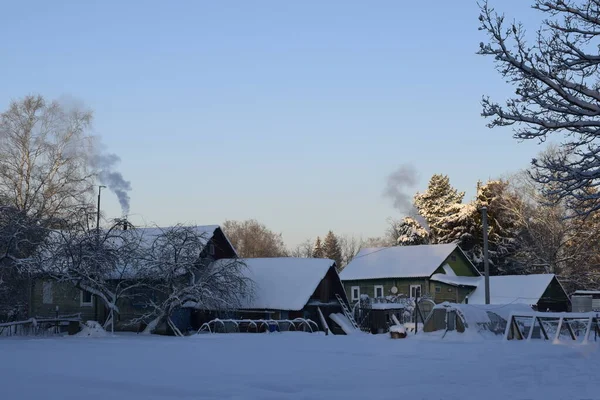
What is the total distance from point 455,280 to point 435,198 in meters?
28.1

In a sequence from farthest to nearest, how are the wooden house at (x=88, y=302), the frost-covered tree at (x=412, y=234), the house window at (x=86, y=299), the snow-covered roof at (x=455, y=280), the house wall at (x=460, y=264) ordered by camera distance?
the frost-covered tree at (x=412, y=234)
the house wall at (x=460, y=264)
the snow-covered roof at (x=455, y=280)
the house window at (x=86, y=299)
the wooden house at (x=88, y=302)

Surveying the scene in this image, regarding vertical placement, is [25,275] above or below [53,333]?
above

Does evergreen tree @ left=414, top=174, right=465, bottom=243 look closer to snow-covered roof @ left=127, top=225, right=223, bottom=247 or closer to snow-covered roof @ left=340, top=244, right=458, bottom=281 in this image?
snow-covered roof @ left=340, top=244, right=458, bottom=281

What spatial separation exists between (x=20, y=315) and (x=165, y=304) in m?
12.7

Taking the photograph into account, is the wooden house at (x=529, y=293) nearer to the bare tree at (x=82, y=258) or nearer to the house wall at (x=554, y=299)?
the house wall at (x=554, y=299)

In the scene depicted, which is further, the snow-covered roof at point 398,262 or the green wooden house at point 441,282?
the snow-covered roof at point 398,262

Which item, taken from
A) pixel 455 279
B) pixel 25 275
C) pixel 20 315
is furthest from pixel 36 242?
pixel 455 279

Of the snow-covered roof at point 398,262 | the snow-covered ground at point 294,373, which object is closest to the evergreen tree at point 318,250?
the snow-covered roof at point 398,262

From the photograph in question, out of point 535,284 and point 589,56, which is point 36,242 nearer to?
point 589,56

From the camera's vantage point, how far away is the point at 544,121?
1412 centimetres

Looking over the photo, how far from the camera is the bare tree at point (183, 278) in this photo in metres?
36.0

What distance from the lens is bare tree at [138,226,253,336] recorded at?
36031 mm

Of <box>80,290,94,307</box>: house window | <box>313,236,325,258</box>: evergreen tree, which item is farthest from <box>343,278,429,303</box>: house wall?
<box>313,236,325,258</box>: evergreen tree

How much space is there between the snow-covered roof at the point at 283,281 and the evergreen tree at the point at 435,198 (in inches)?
1438
